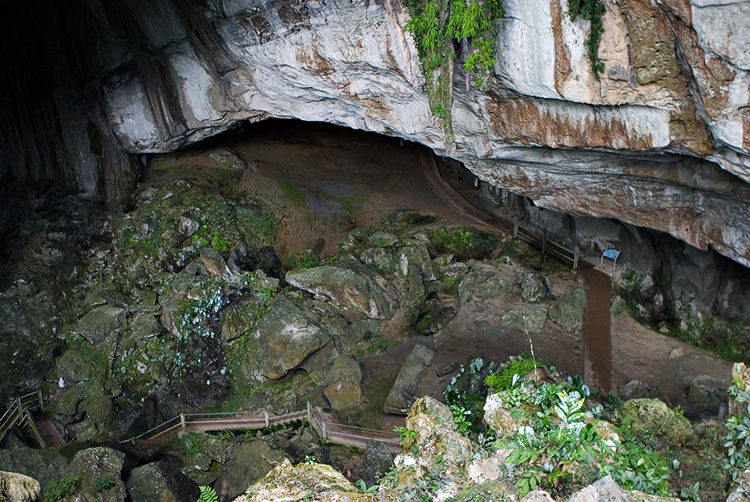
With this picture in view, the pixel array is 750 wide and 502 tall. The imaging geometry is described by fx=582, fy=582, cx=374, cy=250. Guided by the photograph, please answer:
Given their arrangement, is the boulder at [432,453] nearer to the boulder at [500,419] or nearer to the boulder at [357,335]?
the boulder at [500,419]

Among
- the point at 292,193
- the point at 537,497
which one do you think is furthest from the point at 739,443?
the point at 292,193

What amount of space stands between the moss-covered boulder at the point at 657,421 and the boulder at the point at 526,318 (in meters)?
4.43

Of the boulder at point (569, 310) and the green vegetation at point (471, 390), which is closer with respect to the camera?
the green vegetation at point (471, 390)

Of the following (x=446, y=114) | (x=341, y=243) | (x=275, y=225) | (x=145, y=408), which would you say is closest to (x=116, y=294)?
(x=145, y=408)

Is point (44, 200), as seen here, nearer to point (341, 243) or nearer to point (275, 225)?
point (275, 225)

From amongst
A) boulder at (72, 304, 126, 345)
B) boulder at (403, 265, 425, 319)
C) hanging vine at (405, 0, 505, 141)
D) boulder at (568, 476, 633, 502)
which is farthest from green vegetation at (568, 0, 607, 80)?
boulder at (72, 304, 126, 345)

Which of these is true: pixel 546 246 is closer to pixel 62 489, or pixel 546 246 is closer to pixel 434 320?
pixel 434 320

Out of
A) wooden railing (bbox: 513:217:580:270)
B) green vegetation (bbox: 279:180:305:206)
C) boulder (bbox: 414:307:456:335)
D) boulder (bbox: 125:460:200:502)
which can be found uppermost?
green vegetation (bbox: 279:180:305:206)

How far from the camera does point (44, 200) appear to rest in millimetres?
14773

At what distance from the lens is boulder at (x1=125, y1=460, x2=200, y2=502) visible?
33.2ft

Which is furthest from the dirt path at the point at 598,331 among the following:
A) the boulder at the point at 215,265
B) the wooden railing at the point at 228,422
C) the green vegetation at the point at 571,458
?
the boulder at the point at 215,265

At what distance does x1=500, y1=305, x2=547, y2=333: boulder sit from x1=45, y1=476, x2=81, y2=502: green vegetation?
29.3 ft

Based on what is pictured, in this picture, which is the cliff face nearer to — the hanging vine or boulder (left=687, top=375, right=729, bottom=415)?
the hanging vine

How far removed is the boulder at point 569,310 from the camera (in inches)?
508
